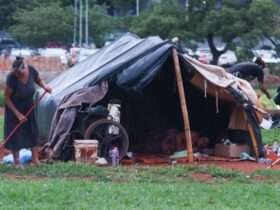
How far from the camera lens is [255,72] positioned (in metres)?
20.7

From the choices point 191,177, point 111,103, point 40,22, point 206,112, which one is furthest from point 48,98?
point 40,22

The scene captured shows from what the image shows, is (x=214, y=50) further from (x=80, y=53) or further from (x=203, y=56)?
(x=203, y=56)

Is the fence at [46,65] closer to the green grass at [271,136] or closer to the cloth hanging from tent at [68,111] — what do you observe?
the green grass at [271,136]

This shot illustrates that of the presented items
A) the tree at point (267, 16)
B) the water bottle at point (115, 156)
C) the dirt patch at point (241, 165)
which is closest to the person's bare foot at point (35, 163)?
the water bottle at point (115, 156)

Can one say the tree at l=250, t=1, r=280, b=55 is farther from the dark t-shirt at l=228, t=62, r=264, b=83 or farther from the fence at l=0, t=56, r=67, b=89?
the dark t-shirt at l=228, t=62, r=264, b=83

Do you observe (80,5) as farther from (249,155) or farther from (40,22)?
(249,155)

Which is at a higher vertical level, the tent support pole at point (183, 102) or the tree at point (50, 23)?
the tree at point (50, 23)

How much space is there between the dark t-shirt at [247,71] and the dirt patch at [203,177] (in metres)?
7.59

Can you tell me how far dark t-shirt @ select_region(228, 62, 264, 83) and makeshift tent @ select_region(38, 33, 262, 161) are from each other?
12.3ft

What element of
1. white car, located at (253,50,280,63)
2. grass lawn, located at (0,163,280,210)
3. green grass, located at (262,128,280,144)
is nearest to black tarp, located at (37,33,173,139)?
grass lawn, located at (0,163,280,210)

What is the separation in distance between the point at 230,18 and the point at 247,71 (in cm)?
1512

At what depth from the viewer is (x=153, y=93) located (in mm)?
16438

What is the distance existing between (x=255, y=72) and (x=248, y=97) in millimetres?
5850

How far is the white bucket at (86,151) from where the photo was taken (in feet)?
45.0
